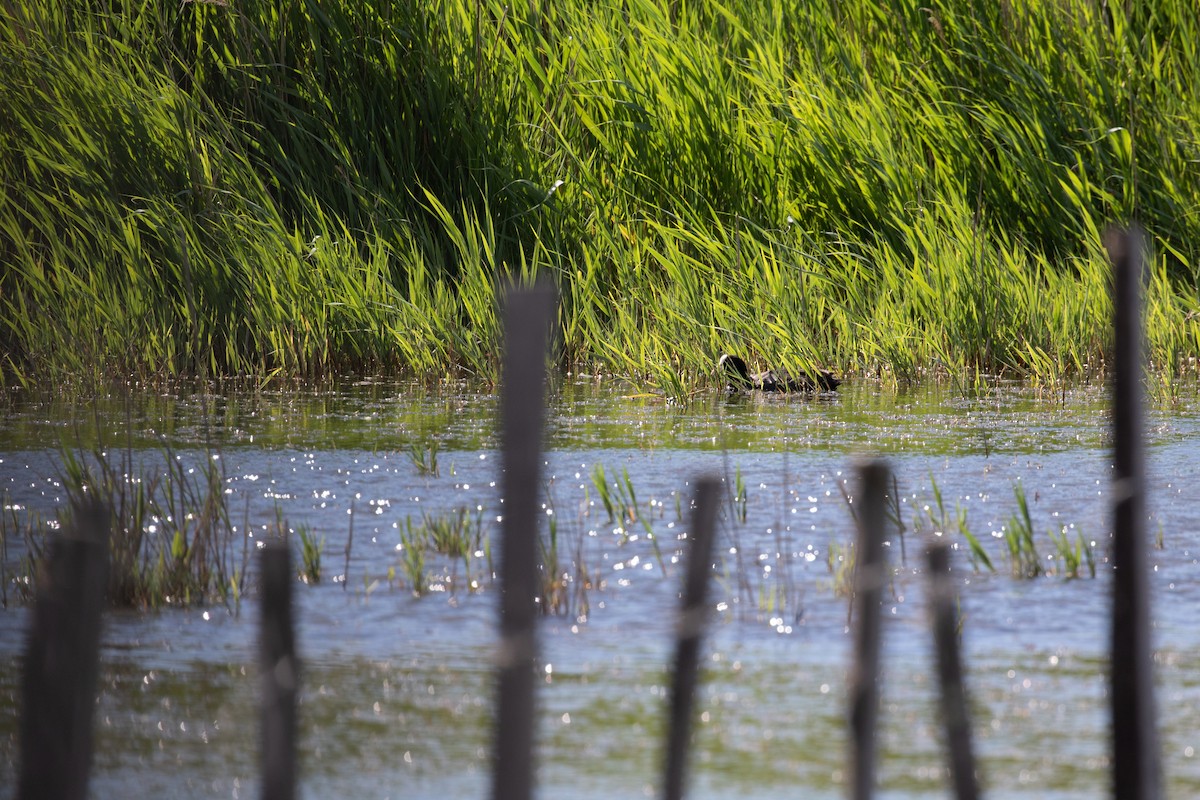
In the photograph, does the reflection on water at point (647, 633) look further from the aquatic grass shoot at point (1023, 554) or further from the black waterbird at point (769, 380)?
the black waterbird at point (769, 380)

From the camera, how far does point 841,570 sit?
3375 millimetres

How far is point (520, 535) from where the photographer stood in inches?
54.3

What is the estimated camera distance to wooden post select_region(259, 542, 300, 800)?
1.43 m

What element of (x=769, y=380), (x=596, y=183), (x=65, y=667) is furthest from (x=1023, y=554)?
(x=596, y=183)

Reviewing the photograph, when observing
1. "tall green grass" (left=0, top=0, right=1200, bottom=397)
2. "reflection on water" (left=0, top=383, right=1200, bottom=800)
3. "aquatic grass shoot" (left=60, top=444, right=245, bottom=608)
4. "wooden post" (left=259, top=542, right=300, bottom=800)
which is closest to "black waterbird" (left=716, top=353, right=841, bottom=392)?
"tall green grass" (left=0, top=0, right=1200, bottom=397)

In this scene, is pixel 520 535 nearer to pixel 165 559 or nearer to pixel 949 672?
pixel 949 672

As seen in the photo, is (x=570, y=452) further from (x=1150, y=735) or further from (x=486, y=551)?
(x=1150, y=735)

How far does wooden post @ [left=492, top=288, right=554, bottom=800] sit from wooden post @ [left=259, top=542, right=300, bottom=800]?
19cm

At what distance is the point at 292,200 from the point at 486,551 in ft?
14.6

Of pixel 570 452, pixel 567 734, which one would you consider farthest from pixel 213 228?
pixel 567 734

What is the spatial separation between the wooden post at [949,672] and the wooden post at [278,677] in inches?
24.3

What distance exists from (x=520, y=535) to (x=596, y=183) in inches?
254

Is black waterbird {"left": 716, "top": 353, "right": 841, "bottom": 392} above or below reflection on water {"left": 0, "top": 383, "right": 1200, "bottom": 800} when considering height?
above

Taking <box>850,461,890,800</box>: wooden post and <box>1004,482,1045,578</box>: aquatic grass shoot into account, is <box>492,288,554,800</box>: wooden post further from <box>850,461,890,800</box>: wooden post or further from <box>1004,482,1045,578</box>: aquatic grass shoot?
<box>1004,482,1045,578</box>: aquatic grass shoot
